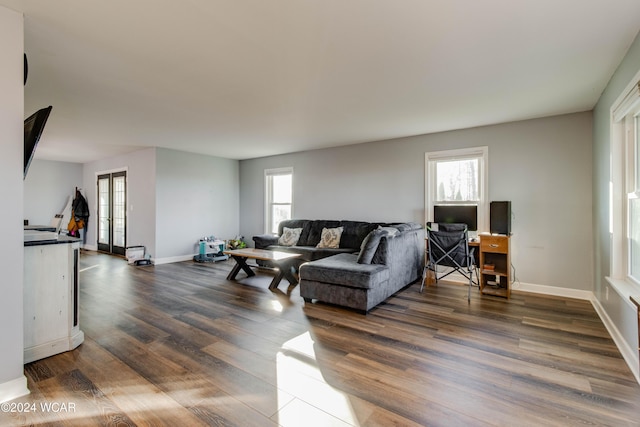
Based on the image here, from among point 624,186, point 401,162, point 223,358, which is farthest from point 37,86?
point 624,186

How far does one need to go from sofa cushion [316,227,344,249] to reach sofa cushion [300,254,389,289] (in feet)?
5.01

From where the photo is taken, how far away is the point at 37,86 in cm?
304

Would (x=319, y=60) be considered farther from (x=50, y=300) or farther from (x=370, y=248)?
(x=50, y=300)

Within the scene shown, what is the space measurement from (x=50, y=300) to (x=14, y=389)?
66cm

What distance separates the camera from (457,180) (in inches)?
184

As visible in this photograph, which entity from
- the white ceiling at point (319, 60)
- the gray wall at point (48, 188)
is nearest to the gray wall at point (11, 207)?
the white ceiling at point (319, 60)

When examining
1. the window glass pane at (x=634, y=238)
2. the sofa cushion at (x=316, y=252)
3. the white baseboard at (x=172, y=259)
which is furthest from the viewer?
the white baseboard at (x=172, y=259)

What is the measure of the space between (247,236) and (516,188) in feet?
18.5

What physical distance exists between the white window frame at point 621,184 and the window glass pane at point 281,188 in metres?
5.24

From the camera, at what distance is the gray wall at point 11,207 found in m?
1.81

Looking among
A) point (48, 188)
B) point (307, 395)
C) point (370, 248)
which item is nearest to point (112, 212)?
point (48, 188)

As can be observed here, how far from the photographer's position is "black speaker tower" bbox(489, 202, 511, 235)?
3922 mm

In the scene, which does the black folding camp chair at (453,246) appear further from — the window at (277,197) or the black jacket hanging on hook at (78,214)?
the black jacket hanging on hook at (78,214)

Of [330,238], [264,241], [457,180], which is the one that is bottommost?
[264,241]
